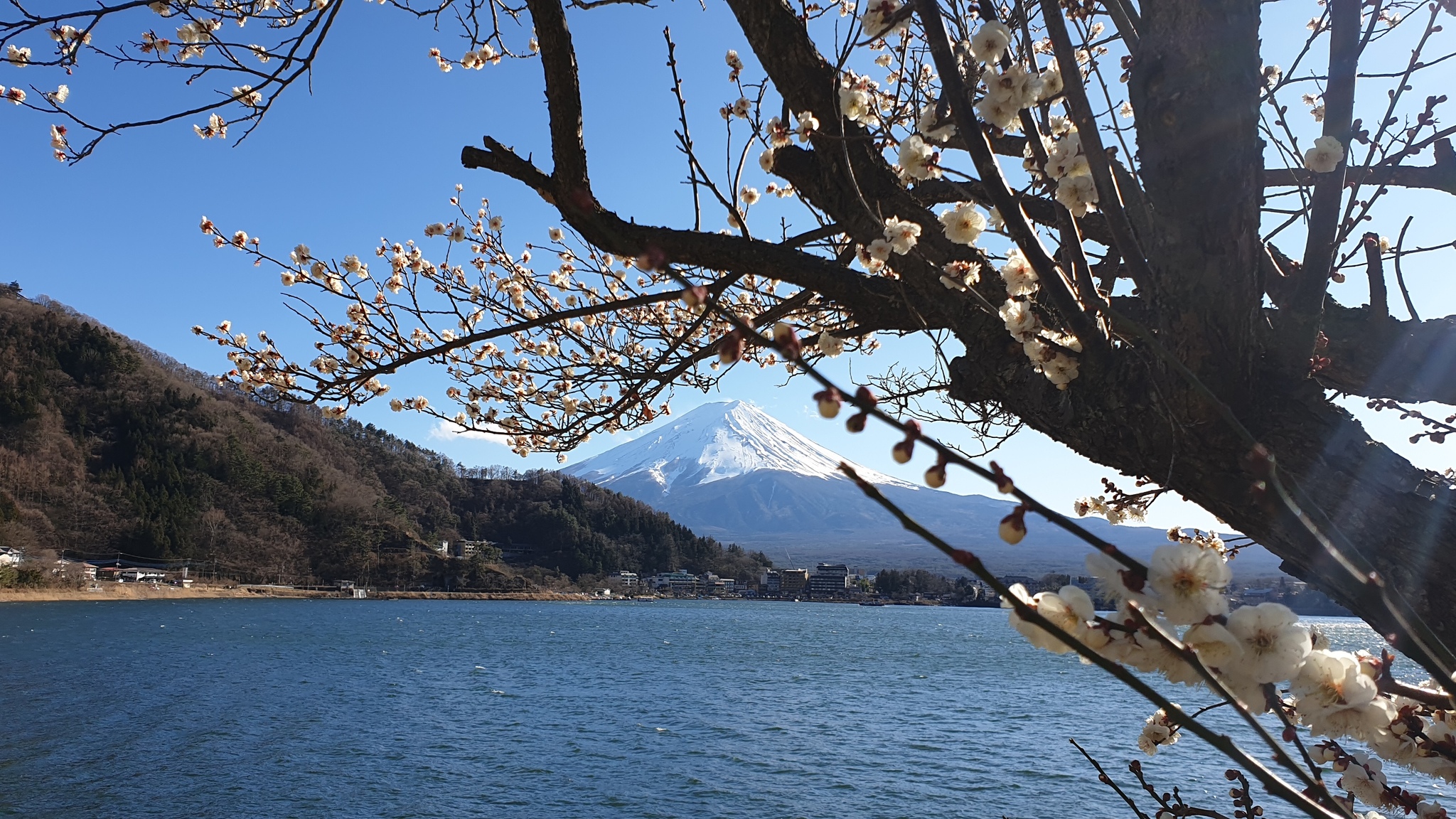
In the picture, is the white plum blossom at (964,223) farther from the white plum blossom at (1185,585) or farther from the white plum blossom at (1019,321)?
the white plum blossom at (1185,585)

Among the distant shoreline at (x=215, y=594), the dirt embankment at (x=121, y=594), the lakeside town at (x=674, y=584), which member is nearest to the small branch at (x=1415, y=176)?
the lakeside town at (x=674, y=584)

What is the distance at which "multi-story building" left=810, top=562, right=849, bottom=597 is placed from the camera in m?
104

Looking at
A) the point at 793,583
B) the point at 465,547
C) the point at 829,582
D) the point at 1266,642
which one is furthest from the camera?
the point at 829,582

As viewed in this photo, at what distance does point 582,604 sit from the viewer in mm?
80875

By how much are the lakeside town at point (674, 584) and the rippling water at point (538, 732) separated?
24.8 metres

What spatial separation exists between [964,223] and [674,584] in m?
95.8

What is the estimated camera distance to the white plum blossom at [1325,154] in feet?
5.40

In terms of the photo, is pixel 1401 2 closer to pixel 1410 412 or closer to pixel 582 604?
pixel 1410 412

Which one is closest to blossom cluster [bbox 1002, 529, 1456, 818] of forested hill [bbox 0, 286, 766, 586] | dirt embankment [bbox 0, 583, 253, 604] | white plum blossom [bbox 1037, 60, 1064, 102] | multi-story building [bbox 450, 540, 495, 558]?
white plum blossom [bbox 1037, 60, 1064, 102]

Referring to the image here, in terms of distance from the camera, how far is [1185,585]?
0.78 meters

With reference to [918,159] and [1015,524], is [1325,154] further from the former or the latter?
[1015,524]

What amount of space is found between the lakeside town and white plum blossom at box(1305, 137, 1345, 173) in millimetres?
51629

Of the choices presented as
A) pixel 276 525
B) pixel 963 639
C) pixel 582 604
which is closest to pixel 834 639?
pixel 963 639

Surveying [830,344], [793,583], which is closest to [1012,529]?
[830,344]
